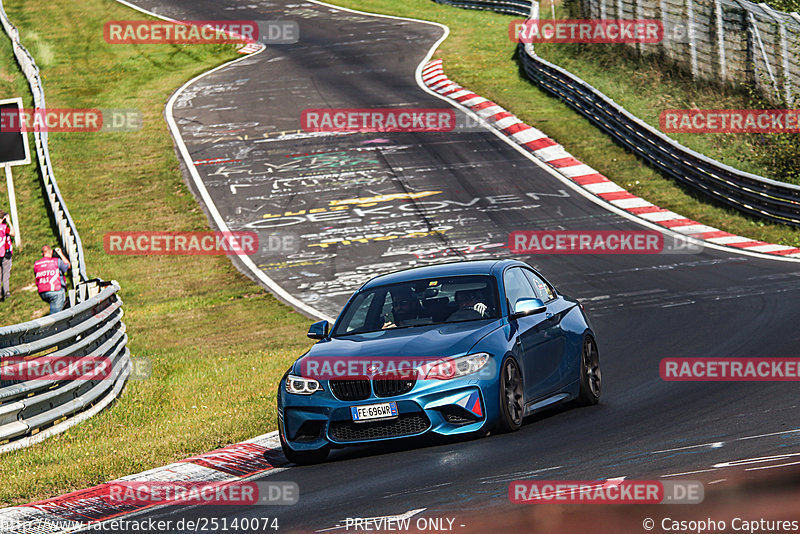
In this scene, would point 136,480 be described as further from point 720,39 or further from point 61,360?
point 720,39

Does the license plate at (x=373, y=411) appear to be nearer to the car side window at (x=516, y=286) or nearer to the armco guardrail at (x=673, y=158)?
the car side window at (x=516, y=286)

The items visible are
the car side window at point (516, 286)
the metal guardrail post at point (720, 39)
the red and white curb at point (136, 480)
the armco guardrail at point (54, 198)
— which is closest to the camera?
the red and white curb at point (136, 480)

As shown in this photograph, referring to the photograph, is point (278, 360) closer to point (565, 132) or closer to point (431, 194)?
point (431, 194)

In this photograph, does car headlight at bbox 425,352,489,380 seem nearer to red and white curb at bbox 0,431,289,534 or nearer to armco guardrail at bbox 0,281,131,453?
red and white curb at bbox 0,431,289,534

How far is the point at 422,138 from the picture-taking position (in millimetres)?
32375

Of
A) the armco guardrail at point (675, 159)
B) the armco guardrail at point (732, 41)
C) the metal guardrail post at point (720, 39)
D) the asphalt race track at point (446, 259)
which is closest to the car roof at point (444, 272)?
the asphalt race track at point (446, 259)

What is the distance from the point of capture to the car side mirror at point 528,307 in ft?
32.2

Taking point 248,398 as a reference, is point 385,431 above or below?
above

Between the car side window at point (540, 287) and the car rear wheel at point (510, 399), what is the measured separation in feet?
5.39

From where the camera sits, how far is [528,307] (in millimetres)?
9828

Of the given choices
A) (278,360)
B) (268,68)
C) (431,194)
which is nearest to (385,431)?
(278,360)

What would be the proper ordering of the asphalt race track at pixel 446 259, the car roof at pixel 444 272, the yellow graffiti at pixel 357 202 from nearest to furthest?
1. the asphalt race track at pixel 446 259
2. the car roof at pixel 444 272
3. the yellow graffiti at pixel 357 202

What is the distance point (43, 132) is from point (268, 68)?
11.9 metres

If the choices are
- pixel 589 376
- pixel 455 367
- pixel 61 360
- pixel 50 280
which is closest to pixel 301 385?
pixel 455 367
